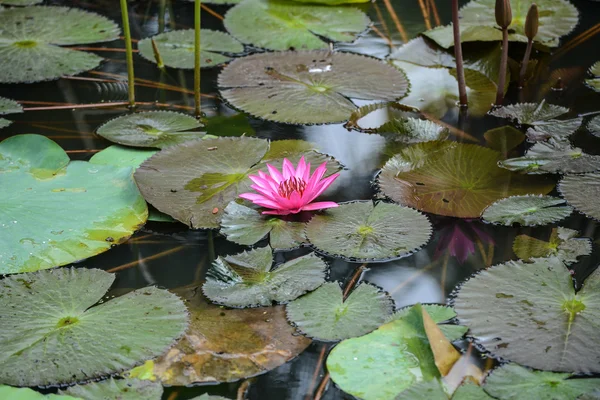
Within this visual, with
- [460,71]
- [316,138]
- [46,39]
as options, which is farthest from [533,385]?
[46,39]

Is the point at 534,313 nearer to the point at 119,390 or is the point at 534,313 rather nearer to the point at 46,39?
the point at 119,390

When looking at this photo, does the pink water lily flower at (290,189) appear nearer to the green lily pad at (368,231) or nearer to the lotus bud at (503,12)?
the green lily pad at (368,231)

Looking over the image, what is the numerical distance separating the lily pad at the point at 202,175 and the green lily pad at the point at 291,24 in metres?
1.09

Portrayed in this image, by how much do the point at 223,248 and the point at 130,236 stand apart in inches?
12.0

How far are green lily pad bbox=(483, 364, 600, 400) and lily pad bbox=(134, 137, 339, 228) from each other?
101 cm

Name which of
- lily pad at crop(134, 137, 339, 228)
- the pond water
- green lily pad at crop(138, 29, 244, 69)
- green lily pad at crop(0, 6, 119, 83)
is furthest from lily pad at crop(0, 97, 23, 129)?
lily pad at crop(134, 137, 339, 228)

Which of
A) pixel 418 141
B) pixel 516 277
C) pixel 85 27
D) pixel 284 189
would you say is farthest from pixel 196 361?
pixel 85 27

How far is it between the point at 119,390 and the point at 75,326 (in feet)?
0.89

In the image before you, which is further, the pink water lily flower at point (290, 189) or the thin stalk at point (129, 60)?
the thin stalk at point (129, 60)

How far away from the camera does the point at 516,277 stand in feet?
6.25

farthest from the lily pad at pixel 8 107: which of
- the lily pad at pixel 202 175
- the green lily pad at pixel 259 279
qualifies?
the green lily pad at pixel 259 279

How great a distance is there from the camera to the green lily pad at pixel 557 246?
2049mm

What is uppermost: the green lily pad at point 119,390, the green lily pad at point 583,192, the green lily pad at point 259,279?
the green lily pad at point 583,192

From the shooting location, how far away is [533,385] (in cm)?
155
